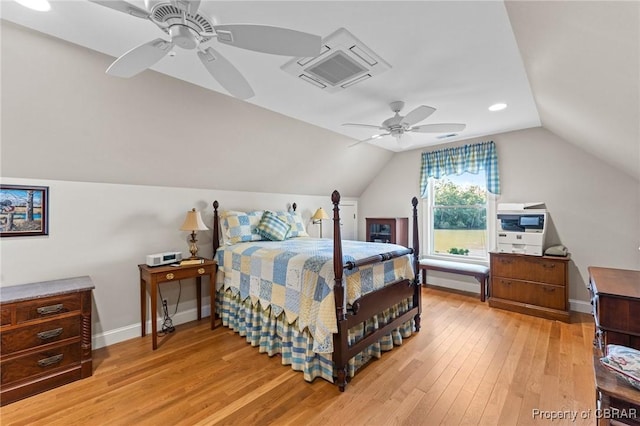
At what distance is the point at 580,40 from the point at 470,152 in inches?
121

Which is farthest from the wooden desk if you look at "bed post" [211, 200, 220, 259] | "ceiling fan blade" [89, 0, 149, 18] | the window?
the window

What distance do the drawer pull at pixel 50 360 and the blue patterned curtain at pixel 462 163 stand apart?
4837 mm

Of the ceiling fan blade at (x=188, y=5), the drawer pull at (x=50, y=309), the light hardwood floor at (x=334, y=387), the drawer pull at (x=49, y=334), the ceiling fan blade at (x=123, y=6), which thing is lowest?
the light hardwood floor at (x=334, y=387)

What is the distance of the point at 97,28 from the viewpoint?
5.45 ft

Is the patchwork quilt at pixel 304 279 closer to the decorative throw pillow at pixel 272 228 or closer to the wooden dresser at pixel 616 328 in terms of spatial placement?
the decorative throw pillow at pixel 272 228

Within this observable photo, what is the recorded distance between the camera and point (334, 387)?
2049mm

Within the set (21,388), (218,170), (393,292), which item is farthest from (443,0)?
(21,388)

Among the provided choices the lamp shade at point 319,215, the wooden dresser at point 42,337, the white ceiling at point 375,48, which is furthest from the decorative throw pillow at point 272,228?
the wooden dresser at point 42,337

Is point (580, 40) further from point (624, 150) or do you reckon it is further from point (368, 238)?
point (368, 238)

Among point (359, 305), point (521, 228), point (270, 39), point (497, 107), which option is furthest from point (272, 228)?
point (521, 228)

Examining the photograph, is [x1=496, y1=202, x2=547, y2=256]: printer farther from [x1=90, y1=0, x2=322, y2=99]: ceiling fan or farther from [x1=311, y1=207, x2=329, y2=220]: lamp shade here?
[x1=90, y1=0, x2=322, y2=99]: ceiling fan

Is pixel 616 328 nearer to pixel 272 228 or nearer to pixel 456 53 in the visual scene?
pixel 456 53

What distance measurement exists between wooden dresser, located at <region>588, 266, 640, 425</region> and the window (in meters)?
1.98

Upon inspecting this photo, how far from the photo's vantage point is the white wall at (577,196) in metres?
3.19
